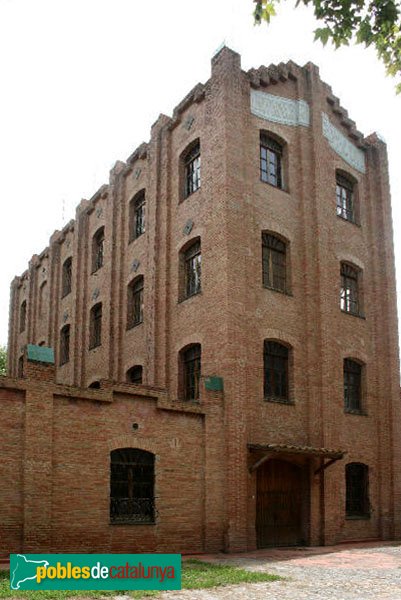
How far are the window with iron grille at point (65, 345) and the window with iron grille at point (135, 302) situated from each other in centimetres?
645

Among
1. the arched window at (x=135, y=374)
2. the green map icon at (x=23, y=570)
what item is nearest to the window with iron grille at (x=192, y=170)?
the arched window at (x=135, y=374)

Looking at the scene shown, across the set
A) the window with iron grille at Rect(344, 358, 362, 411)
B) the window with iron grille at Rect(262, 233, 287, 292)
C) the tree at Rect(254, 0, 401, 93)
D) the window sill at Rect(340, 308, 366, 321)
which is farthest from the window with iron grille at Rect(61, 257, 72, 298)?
the tree at Rect(254, 0, 401, 93)

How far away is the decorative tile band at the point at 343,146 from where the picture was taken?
77.7ft

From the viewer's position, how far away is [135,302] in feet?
81.6

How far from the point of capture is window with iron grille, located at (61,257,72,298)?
1245 inches

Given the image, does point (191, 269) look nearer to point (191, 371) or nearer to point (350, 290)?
point (191, 371)

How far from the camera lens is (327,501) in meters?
19.7

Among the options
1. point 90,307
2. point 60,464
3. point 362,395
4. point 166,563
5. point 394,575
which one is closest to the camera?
point 166,563

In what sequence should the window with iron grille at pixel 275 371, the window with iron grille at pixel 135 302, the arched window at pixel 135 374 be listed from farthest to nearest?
the window with iron grille at pixel 135 302 < the arched window at pixel 135 374 < the window with iron grille at pixel 275 371

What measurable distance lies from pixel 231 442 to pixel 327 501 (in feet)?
13.2

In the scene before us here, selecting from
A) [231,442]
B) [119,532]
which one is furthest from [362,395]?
[119,532]

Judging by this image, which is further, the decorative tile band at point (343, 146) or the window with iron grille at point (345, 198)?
the window with iron grille at point (345, 198)

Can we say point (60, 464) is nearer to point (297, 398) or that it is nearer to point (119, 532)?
point (119, 532)

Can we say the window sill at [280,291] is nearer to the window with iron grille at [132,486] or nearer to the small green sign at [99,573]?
the window with iron grille at [132,486]
